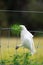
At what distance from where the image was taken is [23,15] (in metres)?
9.50

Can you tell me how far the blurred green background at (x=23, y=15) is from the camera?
8.91 m

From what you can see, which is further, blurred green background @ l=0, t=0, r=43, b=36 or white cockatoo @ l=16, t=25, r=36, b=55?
blurred green background @ l=0, t=0, r=43, b=36

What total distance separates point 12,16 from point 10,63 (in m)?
6.57

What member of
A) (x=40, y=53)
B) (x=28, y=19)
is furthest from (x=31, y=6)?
(x=40, y=53)

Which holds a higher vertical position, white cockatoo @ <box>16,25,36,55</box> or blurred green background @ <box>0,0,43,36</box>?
white cockatoo @ <box>16,25,36,55</box>

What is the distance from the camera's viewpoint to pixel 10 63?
302cm

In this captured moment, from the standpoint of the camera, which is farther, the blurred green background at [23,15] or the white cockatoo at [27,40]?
the blurred green background at [23,15]

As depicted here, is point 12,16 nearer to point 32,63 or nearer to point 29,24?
point 29,24

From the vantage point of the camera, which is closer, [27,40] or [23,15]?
[27,40]

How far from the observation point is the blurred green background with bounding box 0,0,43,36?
891 cm

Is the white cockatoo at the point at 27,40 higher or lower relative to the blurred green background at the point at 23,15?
higher

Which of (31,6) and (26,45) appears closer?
(26,45)

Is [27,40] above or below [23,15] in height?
above

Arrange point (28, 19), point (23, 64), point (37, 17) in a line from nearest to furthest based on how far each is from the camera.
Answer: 1. point (23, 64)
2. point (37, 17)
3. point (28, 19)
